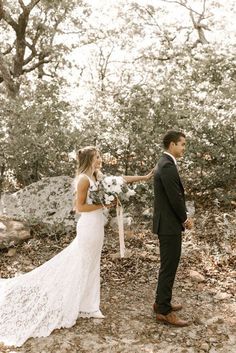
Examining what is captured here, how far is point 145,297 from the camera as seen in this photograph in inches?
244

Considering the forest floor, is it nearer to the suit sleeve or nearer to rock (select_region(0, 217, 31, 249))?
rock (select_region(0, 217, 31, 249))

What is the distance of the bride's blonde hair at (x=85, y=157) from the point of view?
543cm

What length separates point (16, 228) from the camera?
27.1 ft

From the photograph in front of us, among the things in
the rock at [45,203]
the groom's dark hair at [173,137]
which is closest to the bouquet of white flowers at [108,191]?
the groom's dark hair at [173,137]

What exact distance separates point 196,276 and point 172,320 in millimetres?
1501

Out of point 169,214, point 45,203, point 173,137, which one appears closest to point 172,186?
point 169,214

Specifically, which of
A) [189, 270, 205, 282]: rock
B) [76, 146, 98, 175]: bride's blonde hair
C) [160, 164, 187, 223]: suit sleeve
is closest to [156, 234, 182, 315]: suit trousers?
[160, 164, 187, 223]: suit sleeve

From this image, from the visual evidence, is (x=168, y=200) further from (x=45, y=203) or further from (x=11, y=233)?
(x=45, y=203)

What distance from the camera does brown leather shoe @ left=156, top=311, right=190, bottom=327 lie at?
5367mm

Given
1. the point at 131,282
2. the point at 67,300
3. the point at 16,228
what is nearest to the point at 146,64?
the point at 16,228

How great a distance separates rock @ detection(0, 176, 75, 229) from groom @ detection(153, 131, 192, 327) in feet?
11.3

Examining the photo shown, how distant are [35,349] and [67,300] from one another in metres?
0.77

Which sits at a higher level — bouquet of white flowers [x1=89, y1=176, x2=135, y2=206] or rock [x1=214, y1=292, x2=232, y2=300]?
bouquet of white flowers [x1=89, y1=176, x2=135, y2=206]

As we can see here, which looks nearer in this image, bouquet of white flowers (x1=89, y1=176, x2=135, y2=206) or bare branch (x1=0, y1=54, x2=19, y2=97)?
bouquet of white flowers (x1=89, y1=176, x2=135, y2=206)
